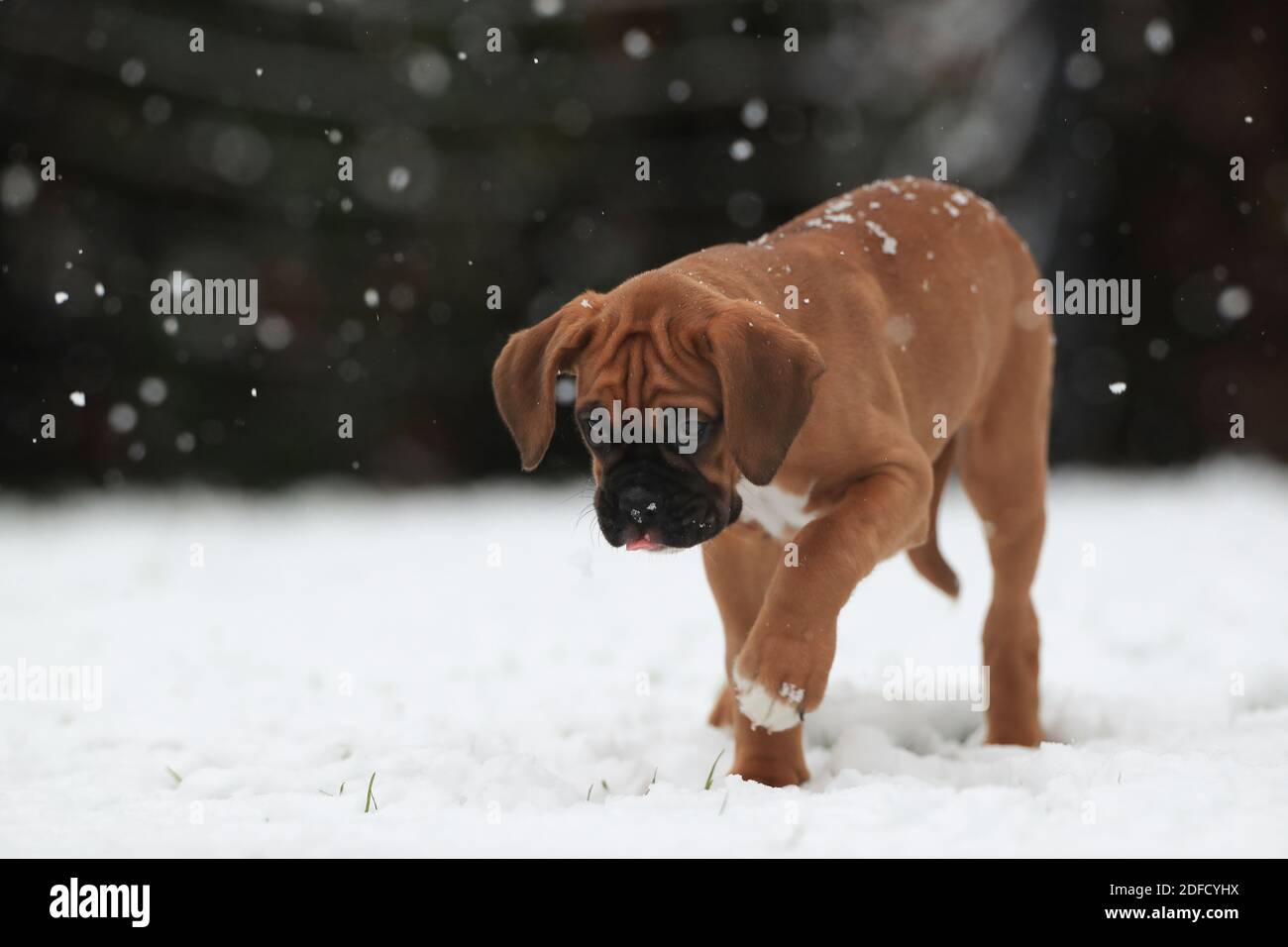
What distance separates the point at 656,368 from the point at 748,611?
1237 millimetres

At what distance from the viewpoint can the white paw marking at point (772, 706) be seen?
3.33m

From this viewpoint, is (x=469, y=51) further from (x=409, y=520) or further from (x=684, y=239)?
(x=409, y=520)

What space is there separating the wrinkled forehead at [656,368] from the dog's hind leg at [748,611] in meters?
0.73

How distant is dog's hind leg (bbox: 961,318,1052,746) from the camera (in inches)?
189

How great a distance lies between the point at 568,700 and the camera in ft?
17.0

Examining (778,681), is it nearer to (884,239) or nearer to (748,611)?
(748,611)

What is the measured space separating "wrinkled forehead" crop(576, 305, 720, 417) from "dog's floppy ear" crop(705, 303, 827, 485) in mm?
59

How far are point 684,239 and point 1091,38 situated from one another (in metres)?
4.00

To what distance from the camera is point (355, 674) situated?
5.65 metres

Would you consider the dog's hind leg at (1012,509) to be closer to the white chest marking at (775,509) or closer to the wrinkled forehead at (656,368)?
the white chest marking at (775,509)

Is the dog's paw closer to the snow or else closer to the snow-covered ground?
the snow-covered ground

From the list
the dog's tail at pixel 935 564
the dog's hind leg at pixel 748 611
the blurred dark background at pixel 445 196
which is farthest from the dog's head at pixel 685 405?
the blurred dark background at pixel 445 196

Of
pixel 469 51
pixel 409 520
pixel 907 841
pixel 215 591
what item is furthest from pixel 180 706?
pixel 469 51

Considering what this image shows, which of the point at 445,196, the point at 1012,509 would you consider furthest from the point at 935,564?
the point at 445,196
